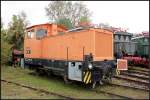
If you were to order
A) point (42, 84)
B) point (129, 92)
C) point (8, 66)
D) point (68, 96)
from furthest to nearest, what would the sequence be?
point (8, 66)
point (42, 84)
point (129, 92)
point (68, 96)

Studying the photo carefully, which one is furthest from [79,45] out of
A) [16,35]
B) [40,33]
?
[16,35]

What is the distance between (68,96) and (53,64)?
4.35 metres

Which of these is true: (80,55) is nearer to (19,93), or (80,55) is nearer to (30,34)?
(19,93)

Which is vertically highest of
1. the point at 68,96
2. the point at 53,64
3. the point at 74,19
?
the point at 74,19

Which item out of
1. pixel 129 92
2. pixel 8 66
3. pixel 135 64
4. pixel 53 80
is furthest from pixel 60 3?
pixel 129 92

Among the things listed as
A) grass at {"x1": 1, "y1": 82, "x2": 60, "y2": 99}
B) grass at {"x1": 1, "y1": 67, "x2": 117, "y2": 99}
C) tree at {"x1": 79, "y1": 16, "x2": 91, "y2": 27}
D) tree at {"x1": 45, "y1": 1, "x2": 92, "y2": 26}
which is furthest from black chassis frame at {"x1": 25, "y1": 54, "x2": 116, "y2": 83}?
tree at {"x1": 45, "y1": 1, "x2": 92, "y2": 26}

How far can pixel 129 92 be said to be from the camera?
13.2 meters

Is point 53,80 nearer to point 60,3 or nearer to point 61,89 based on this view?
point 61,89

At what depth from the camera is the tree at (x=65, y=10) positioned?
54.2 m

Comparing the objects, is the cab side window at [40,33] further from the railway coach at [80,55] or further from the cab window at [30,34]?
the cab window at [30,34]

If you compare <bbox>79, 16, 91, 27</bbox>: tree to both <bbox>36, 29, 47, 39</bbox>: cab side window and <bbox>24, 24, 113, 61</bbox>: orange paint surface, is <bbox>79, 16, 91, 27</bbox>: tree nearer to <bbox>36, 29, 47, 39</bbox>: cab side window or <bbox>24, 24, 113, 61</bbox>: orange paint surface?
<bbox>24, 24, 113, 61</bbox>: orange paint surface

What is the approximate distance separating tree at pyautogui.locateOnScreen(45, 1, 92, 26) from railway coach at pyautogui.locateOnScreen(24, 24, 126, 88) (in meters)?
36.6

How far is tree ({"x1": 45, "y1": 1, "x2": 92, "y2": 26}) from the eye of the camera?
5422 cm

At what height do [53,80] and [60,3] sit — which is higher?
[60,3]
